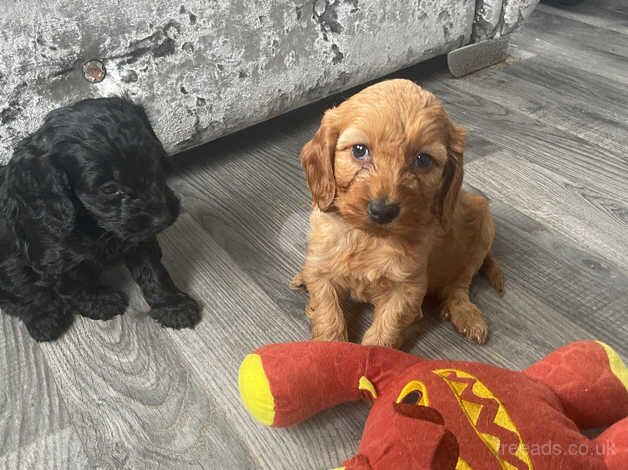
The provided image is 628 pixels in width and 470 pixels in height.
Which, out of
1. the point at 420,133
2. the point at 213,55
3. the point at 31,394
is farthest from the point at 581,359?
the point at 213,55

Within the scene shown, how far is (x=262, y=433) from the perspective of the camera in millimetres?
1412

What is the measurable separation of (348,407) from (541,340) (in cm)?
62

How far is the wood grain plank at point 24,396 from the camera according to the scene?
4.73 ft

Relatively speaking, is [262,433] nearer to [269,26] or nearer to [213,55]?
[213,55]

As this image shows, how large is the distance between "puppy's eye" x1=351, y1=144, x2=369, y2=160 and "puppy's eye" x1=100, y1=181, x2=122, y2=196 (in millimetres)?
627

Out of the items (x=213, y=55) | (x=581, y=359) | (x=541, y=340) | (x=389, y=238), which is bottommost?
(x=541, y=340)

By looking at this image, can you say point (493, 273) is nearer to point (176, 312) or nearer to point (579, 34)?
point (176, 312)

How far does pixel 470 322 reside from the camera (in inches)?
64.2

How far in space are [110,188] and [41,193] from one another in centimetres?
17

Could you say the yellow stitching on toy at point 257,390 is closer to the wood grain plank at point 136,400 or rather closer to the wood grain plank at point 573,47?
the wood grain plank at point 136,400

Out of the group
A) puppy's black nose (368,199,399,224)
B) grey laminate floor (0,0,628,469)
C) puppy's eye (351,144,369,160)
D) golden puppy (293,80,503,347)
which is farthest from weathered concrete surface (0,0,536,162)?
puppy's black nose (368,199,399,224)

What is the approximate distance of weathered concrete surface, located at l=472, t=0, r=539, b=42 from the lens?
9.41 feet

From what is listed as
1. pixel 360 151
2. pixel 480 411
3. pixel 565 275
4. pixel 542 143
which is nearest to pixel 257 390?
pixel 480 411

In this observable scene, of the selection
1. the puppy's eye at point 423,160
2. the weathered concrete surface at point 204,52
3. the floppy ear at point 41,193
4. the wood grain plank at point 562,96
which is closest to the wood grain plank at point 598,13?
the wood grain plank at point 562,96
